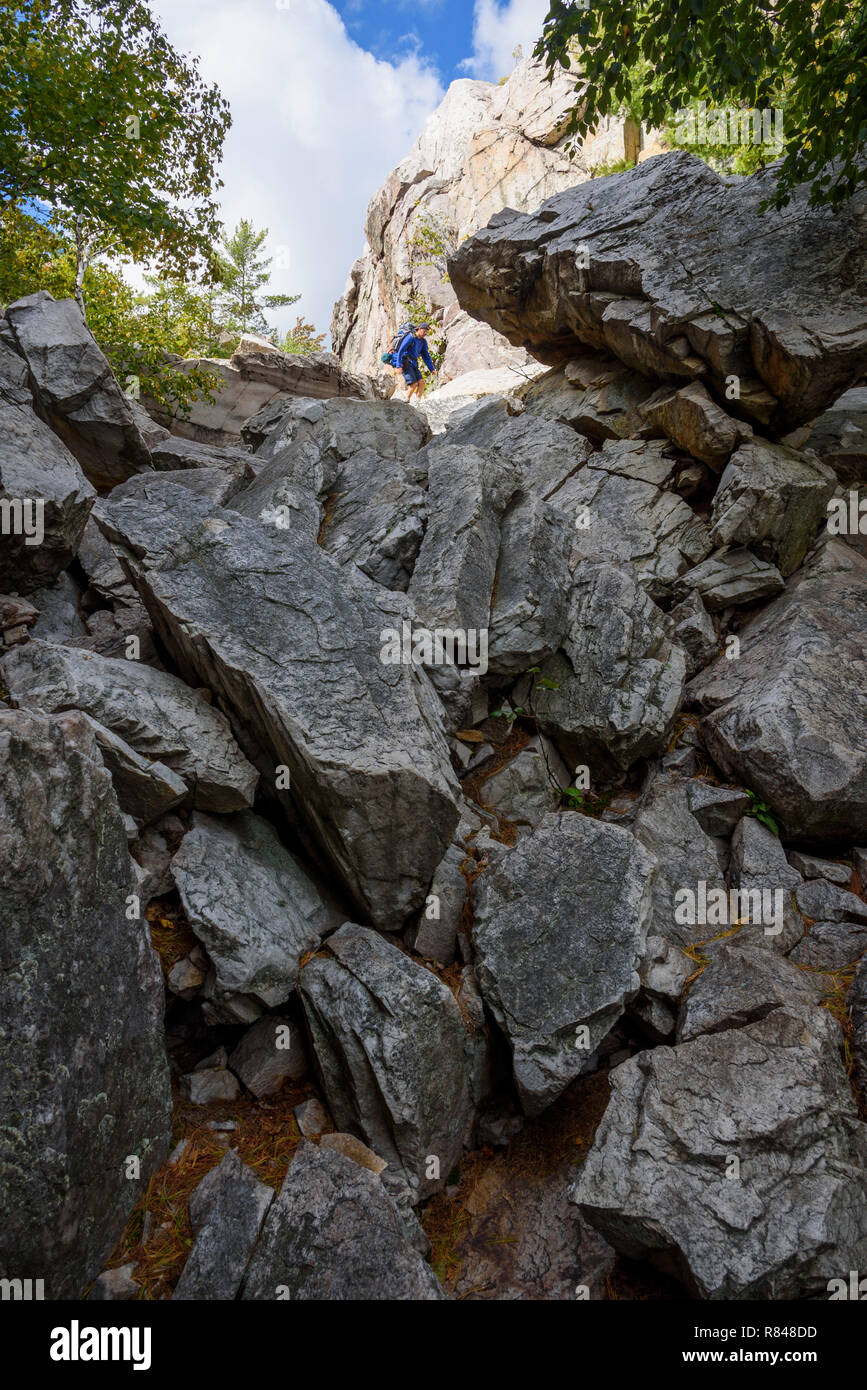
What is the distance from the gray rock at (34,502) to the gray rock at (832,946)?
1037cm

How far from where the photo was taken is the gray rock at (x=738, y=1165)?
4891 mm

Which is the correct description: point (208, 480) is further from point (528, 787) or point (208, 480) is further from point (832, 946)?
point (832, 946)

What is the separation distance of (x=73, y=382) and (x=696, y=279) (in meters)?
11.8

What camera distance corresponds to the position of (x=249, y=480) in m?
13.3

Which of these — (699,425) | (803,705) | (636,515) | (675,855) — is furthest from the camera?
(636,515)

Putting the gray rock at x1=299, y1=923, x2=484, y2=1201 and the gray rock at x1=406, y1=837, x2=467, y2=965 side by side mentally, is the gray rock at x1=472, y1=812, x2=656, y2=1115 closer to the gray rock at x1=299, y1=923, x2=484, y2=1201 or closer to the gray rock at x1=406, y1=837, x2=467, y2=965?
the gray rock at x1=406, y1=837, x2=467, y2=965

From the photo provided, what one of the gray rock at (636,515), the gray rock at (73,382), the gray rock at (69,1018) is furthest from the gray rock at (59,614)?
the gray rock at (636,515)

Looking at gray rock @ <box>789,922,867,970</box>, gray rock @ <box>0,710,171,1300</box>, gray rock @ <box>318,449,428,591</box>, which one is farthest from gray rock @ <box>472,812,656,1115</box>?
gray rock @ <box>318,449,428,591</box>

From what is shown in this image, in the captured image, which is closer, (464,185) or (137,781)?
(137,781)

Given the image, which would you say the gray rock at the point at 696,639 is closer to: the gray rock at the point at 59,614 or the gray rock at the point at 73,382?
the gray rock at the point at 59,614

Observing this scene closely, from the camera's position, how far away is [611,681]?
981 centimetres

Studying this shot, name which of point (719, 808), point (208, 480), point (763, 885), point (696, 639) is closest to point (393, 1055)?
point (763, 885)

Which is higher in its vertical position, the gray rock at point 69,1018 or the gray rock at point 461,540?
the gray rock at point 461,540
